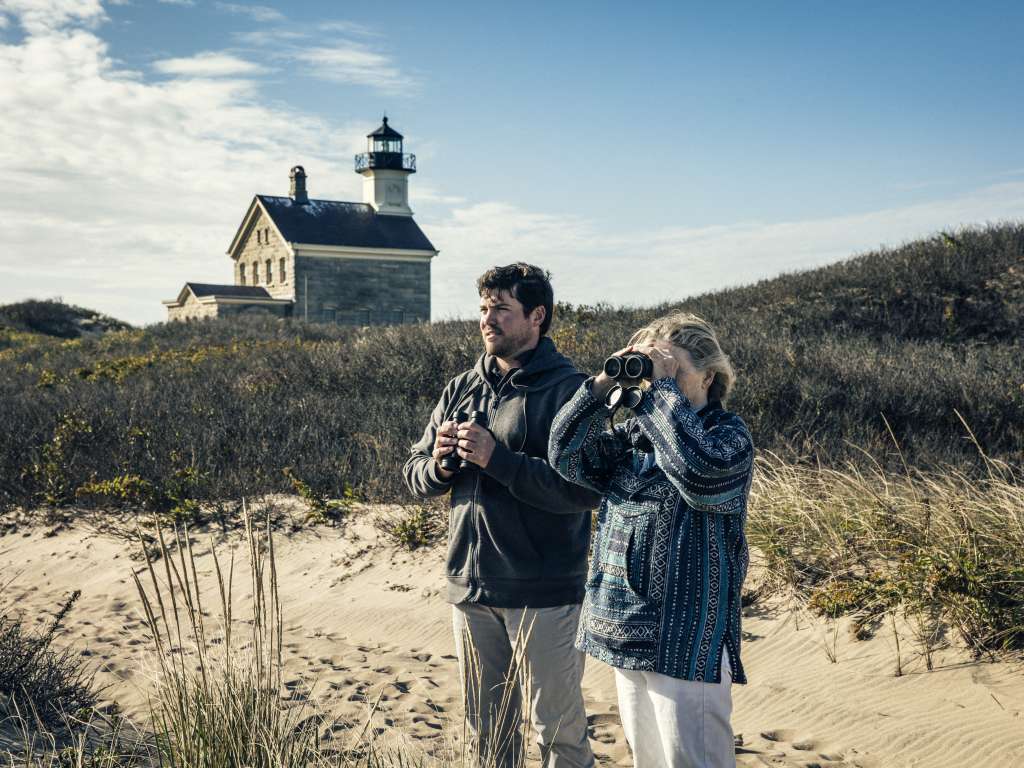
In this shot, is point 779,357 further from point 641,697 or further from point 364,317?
point 364,317

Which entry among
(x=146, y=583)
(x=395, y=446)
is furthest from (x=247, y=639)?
(x=395, y=446)

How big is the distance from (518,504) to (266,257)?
4092 centimetres

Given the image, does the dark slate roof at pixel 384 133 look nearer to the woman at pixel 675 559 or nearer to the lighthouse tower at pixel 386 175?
the lighthouse tower at pixel 386 175

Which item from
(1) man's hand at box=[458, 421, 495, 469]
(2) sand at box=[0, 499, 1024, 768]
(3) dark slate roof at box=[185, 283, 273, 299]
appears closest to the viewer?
(1) man's hand at box=[458, 421, 495, 469]

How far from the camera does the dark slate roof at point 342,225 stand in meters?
40.6

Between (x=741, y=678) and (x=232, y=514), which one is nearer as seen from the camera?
(x=741, y=678)

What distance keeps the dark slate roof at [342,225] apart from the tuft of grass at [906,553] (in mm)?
35737

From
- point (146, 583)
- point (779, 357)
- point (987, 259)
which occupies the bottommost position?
point (146, 583)

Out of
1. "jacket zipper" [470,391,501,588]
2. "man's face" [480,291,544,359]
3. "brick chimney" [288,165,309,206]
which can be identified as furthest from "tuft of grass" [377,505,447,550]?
"brick chimney" [288,165,309,206]

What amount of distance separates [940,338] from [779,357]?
5.50 meters

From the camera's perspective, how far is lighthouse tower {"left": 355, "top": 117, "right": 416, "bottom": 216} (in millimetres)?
44531

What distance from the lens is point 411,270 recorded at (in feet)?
139

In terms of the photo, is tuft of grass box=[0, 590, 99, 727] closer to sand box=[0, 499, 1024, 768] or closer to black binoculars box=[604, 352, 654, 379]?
sand box=[0, 499, 1024, 768]

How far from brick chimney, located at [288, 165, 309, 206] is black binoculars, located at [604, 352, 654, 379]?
41866mm
